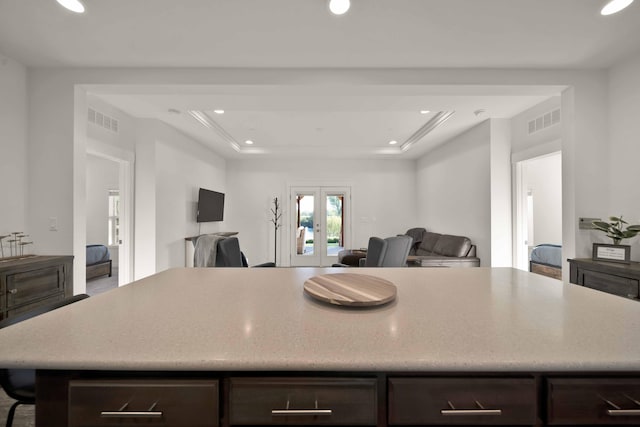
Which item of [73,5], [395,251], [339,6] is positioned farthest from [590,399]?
[73,5]

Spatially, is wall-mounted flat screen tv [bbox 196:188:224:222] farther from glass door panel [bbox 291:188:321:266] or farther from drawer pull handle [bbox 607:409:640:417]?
drawer pull handle [bbox 607:409:640:417]

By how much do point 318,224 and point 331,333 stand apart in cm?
608

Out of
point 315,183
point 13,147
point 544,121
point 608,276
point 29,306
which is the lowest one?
point 29,306

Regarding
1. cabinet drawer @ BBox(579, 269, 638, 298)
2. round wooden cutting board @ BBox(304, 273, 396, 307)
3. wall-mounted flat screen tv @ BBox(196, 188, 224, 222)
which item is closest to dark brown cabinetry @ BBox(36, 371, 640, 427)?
round wooden cutting board @ BBox(304, 273, 396, 307)

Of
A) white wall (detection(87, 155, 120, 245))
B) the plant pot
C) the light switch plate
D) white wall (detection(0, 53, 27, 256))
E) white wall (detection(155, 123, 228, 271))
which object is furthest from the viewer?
white wall (detection(87, 155, 120, 245))

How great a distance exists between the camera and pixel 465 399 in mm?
670

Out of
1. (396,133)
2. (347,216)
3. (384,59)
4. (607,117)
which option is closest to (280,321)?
(384,59)

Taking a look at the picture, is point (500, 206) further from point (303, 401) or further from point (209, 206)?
point (209, 206)

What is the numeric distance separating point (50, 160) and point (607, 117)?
541 cm

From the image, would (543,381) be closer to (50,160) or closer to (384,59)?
(384,59)

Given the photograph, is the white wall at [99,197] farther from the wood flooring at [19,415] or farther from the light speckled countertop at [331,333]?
the light speckled countertop at [331,333]

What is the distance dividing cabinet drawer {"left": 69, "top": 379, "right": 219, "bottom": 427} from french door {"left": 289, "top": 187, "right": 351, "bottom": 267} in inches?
241

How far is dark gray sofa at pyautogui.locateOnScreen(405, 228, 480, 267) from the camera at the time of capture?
4176 millimetres

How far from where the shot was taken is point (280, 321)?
0.84 m
